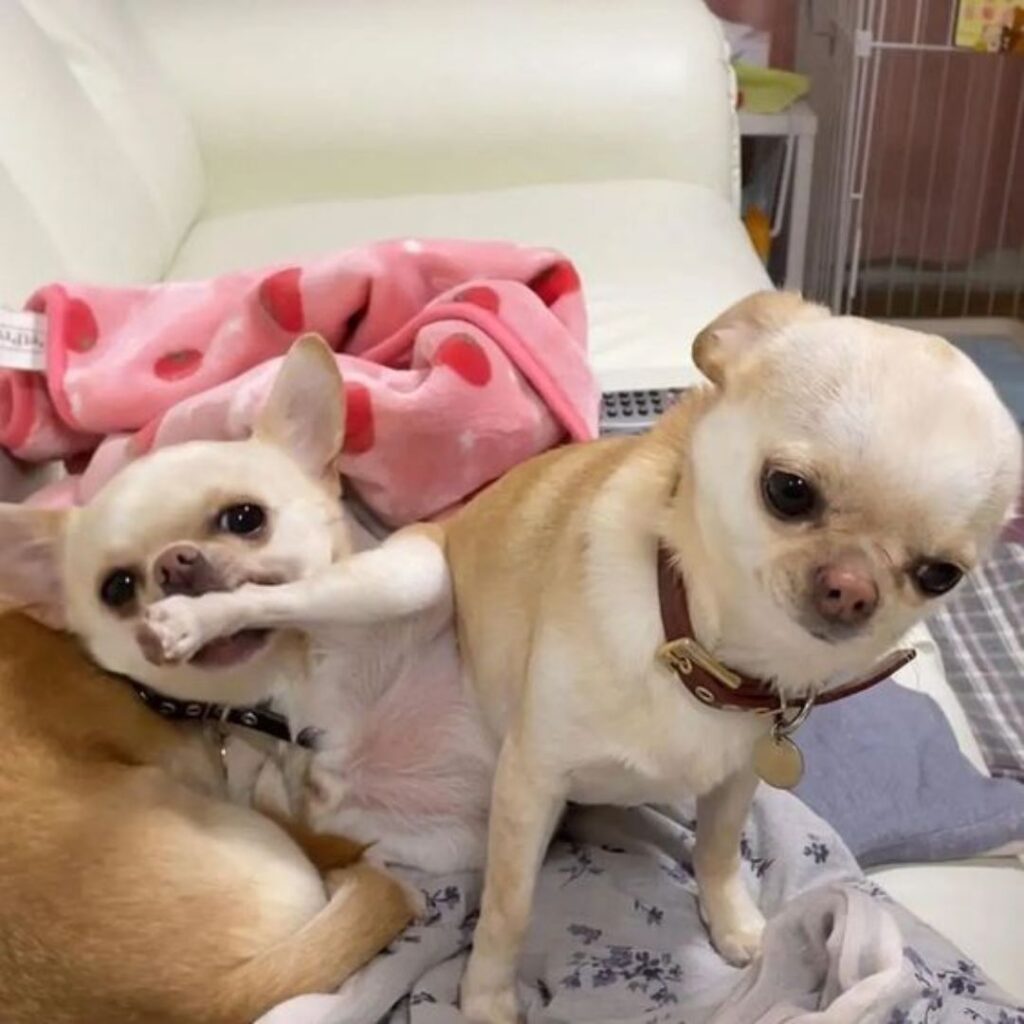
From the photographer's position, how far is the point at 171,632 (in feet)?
3.43

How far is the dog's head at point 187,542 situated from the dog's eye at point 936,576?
0.54 metres

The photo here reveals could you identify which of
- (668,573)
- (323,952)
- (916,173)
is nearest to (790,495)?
(668,573)

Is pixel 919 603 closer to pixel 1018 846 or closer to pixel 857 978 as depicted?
pixel 857 978

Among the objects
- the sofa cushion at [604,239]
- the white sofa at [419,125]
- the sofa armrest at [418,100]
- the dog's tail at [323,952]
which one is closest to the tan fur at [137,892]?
the dog's tail at [323,952]

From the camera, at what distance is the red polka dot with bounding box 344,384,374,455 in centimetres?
138

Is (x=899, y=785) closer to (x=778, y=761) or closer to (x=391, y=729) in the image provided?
(x=778, y=761)

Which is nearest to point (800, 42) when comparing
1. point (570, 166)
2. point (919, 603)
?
point (570, 166)

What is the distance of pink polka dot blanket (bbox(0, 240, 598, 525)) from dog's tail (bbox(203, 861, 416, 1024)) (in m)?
0.43

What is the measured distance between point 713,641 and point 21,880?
0.53m

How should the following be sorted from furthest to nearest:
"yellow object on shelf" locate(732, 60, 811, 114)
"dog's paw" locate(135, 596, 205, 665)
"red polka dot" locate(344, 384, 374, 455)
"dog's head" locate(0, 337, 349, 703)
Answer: "yellow object on shelf" locate(732, 60, 811, 114)
"red polka dot" locate(344, 384, 374, 455)
"dog's head" locate(0, 337, 349, 703)
"dog's paw" locate(135, 596, 205, 665)

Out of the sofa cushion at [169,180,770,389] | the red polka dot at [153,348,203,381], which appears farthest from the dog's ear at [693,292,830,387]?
the sofa cushion at [169,180,770,389]

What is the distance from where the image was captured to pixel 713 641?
→ 0.95 m

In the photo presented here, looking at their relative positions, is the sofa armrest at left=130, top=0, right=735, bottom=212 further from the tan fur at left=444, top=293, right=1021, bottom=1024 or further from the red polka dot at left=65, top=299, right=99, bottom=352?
the tan fur at left=444, top=293, right=1021, bottom=1024

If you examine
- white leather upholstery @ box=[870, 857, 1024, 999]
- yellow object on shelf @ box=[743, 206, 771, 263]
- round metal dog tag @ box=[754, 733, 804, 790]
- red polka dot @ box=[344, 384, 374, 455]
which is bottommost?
yellow object on shelf @ box=[743, 206, 771, 263]
